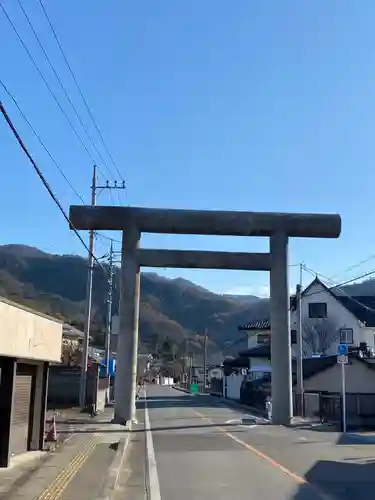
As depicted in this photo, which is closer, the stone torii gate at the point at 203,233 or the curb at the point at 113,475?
the curb at the point at 113,475

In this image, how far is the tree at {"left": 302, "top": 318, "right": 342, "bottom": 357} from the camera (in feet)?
194

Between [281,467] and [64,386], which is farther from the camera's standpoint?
[64,386]

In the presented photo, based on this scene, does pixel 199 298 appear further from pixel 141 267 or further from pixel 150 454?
pixel 150 454

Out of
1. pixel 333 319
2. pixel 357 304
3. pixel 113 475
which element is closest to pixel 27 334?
pixel 113 475

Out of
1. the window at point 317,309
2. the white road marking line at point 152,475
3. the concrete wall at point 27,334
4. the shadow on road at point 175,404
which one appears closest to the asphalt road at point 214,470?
the white road marking line at point 152,475

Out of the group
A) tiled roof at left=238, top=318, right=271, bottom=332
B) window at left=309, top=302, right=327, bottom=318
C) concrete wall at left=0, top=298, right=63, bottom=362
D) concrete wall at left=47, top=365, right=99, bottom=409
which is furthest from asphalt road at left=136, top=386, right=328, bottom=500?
tiled roof at left=238, top=318, right=271, bottom=332

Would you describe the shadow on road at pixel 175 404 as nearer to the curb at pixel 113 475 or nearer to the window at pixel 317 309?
the window at pixel 317 309

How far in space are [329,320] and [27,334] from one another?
49896mm

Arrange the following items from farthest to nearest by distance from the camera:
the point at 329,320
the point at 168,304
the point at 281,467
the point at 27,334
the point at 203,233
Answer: the point at 168,304
the point at 329,320
the point at 203,233
the point at 281,467
the point at 27,334

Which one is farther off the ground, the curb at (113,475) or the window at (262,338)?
the window at (262,338)

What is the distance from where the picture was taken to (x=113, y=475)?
39.7 feet

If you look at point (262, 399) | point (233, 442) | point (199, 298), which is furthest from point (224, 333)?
point (233, 442)

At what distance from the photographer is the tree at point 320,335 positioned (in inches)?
2333

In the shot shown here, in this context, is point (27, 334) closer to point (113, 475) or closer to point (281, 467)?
point (113, 475)
